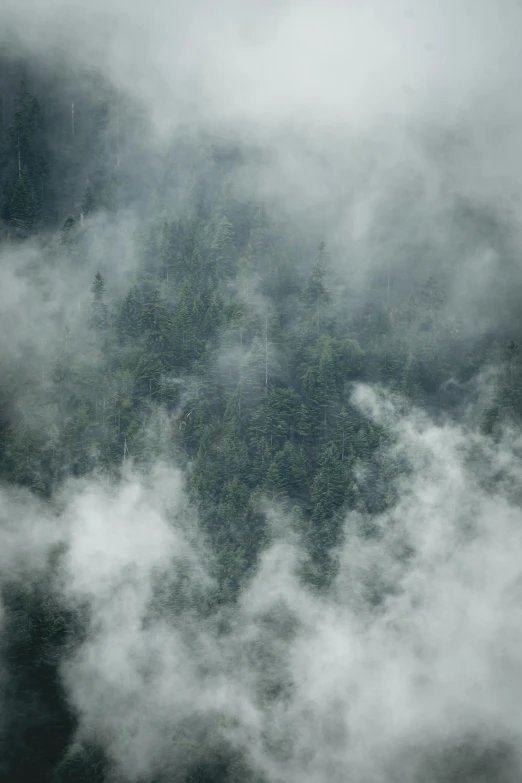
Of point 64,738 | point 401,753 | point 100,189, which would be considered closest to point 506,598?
point 401,753

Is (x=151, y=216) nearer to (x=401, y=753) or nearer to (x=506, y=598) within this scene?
(x=506, y=598)

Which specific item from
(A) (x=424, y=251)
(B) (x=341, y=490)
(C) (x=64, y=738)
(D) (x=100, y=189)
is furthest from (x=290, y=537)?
(D) (x=100, y=189)

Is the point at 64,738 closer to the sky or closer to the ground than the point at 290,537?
closer to the ground

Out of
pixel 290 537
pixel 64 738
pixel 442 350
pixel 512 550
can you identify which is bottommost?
pixel 64 738

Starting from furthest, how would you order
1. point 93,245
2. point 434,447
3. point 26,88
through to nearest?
point 26,88
point 93,245
point 434,447

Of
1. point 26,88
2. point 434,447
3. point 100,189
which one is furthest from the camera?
point 26,88

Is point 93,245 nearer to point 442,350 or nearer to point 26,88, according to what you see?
point 26,88

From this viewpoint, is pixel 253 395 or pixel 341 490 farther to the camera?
pixel 253 395
